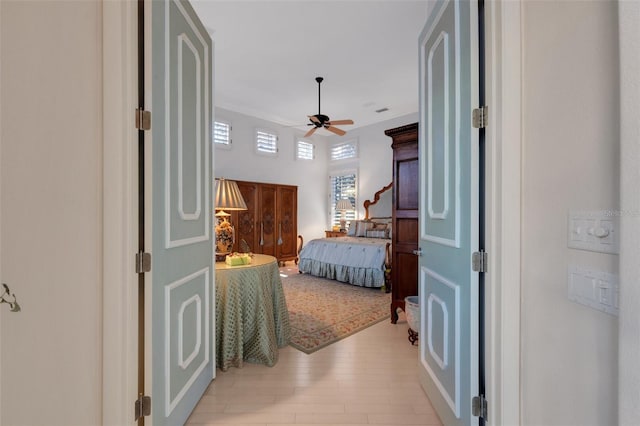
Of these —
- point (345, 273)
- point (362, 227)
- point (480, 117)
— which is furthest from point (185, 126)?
point (362, 227)

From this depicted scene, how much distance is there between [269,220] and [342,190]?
223 cm

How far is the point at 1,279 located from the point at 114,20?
1027mm

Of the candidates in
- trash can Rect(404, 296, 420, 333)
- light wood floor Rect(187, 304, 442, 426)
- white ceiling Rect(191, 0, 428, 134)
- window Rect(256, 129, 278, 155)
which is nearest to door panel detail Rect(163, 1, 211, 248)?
light wood floor Rect(187, 304, 442, 426)

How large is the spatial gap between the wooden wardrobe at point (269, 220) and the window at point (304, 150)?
978 mm

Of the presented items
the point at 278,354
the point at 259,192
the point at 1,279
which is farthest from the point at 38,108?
the point at 259,192

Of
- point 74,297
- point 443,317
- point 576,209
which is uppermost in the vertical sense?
point 576,209

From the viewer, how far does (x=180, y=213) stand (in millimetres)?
1495

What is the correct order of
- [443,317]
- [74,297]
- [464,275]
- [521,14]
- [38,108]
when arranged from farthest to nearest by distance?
[443,317], [464,275], [521,14], [74,297], [38,108]

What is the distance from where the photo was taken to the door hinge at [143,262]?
1208mm

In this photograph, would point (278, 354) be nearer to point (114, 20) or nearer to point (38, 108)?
point (38, 108)

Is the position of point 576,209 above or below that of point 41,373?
above

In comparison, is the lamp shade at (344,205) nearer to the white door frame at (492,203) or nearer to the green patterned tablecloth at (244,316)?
the green patterned tablecloth at (244,316)

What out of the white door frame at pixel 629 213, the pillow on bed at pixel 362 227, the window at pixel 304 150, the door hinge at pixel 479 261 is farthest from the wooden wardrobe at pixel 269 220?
the white door frame at pixel 629 213

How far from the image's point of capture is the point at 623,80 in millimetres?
706
